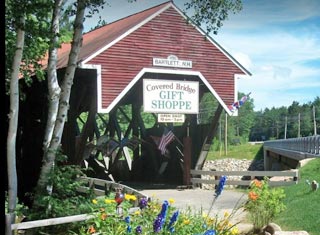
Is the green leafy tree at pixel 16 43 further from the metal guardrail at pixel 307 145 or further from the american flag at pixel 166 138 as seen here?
the metal guardrail at pixel 307 145

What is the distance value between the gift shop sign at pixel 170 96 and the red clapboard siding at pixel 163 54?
0.64 m

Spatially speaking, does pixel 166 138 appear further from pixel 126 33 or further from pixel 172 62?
pixel 126 33

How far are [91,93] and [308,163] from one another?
8.78 m

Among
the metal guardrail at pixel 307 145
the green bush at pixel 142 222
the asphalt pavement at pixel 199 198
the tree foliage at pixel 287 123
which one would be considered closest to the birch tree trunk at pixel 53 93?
the green bush at pixel 142 222

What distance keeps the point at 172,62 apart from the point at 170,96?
3.74ft

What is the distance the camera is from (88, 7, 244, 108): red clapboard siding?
15875 mm

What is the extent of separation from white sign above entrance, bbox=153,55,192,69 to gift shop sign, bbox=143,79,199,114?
56 centimetres

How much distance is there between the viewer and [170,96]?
1728 centimetres

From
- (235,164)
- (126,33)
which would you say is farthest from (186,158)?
(235,164)

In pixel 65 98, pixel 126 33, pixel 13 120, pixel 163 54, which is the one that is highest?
pixel 126 33

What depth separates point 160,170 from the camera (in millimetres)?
20453

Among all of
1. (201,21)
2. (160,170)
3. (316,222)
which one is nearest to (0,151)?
(316,222)

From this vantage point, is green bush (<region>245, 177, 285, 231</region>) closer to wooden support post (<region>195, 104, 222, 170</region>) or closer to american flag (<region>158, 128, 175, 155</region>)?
wooden support post (<region>195, 104, 222, 170</region>)

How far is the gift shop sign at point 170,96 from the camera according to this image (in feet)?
55.3
